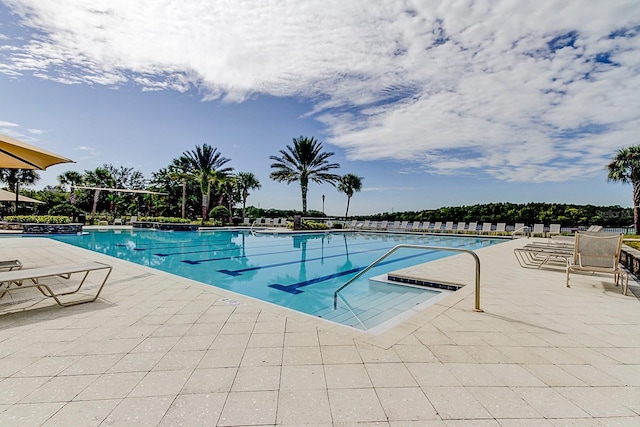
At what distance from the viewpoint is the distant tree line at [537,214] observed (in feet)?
68.3

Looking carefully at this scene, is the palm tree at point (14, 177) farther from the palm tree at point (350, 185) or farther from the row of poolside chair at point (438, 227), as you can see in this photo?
the palm tree at point (350, 185)

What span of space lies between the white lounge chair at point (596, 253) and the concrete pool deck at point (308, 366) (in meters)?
1.11

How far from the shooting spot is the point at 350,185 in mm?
32906

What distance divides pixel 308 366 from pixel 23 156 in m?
5.41

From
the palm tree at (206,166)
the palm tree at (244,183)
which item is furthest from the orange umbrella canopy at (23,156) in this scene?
the palm tree at (244,183)

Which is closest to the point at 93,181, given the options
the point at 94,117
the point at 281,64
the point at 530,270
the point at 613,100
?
the point at 94,117

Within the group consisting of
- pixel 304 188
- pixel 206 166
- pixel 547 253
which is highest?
pixel 206 166

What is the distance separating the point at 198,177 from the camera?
24.4 metres

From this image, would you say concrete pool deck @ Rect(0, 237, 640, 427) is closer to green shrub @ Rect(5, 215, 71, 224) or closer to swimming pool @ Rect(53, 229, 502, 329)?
swimming pool @ Rect(53, 229, 502, 329)

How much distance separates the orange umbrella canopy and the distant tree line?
85.7ft

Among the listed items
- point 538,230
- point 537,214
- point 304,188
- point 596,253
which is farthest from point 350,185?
point 596,253

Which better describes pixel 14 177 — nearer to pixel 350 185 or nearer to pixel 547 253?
pixel 350 185

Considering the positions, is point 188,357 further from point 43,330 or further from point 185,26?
point 185,26

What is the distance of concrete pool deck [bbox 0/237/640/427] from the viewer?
1.59 m
